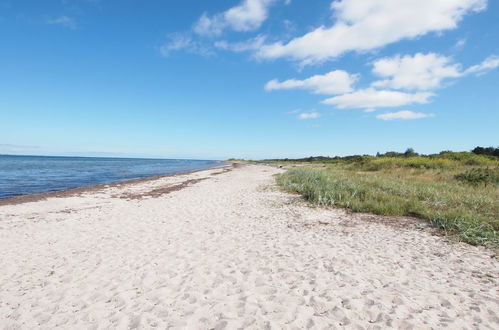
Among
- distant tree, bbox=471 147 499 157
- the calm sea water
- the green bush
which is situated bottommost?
the calm sea water

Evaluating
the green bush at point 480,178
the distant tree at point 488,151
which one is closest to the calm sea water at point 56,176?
the green bush at point 480,178

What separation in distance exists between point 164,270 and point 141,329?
2023 millimetres

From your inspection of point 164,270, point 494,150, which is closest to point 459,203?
point 164,270

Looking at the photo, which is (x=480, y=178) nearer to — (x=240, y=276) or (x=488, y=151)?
(x=240, y=276)

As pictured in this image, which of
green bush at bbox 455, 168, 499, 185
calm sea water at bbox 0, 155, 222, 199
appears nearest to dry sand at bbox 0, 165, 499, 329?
calm sea water at bbox 0, 155, 222, 199

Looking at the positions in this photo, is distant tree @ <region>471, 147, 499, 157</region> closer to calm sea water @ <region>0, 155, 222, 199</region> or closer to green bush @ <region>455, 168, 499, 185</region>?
green bush @ <region>455, 168, 499, 185</region>

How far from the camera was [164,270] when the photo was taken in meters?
6.02

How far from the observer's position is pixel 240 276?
223 inches

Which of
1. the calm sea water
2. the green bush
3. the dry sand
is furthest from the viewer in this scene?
the calm sea water

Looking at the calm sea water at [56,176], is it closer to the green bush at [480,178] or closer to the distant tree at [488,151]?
the green bush at [480,178]

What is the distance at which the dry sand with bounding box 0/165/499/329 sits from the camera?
4.26 m

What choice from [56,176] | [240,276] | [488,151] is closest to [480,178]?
[240,276]

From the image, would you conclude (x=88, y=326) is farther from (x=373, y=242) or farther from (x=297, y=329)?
(x=373, y=242)

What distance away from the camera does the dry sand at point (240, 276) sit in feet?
14.0
